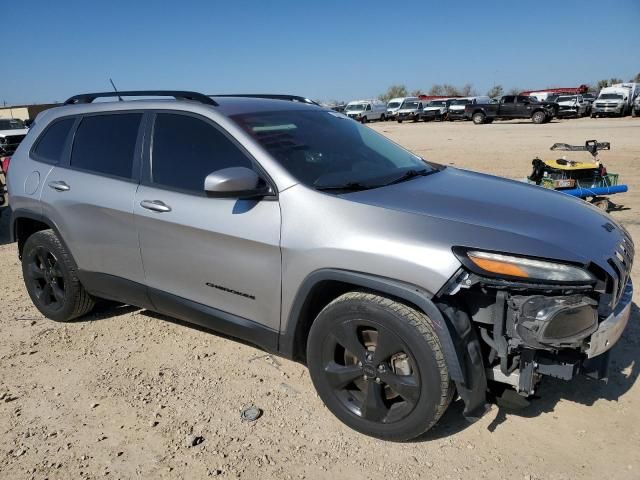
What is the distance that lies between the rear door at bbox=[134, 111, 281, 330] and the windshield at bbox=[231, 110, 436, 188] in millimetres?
221

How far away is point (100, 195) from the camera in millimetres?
3680

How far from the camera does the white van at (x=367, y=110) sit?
146 ft

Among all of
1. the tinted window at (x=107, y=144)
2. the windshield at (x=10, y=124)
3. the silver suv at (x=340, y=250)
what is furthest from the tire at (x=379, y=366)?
the windshield at (x=10, y=124)

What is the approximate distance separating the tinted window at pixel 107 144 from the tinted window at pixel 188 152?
0.85 ft

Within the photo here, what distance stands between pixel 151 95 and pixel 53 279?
180 centimetres

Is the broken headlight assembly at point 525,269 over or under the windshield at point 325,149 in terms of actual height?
under

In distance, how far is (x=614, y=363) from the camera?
3453mm

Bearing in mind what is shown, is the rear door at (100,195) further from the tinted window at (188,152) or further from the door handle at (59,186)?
the tinted window at (188,152)

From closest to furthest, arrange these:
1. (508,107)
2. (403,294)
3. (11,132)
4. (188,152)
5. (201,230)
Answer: (403,294)
(201,230)
(188,152)
(11,132)
(508,107)

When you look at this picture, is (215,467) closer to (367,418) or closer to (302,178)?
(367,418)

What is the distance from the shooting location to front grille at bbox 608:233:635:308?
8.18 ft

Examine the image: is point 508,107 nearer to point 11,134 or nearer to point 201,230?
point 11,134

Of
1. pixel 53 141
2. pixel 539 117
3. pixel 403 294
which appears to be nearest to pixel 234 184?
pixel 403 294

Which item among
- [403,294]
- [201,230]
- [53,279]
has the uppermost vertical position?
[201,230]
